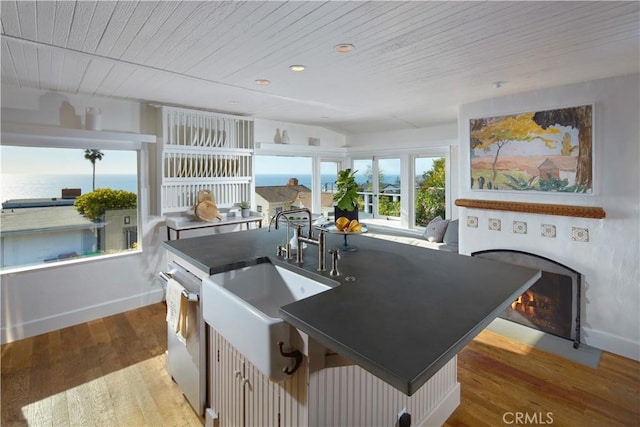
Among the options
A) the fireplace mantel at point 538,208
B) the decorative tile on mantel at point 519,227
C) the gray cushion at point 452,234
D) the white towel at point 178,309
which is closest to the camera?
the white towel at point 178,309

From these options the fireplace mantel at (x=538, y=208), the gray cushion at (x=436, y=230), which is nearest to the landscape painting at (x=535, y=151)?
the fireplace mantel at (x=538, y=208)

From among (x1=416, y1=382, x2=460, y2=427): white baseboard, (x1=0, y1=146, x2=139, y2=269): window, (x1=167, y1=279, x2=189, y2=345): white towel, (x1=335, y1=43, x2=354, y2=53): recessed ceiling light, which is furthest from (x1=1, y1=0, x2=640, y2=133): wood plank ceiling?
(x1=416, y1=382, x2=460, y2=427): white baseboard

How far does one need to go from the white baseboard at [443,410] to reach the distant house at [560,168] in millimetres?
2088

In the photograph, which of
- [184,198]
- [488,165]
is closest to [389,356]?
[488,165]

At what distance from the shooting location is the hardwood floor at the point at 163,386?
212 centimetres

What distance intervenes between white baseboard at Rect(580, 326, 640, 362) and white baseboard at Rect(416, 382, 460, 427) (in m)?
1.65

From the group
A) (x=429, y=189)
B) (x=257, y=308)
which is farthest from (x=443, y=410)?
(x=429, y=189)

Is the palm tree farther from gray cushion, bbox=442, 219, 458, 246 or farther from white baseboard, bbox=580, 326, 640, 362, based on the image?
white baseboard, bbox=580, 326, 640, 362

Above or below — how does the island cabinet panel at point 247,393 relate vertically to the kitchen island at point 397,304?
below

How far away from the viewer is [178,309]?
203 cm

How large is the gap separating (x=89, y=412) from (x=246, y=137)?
3.33 m

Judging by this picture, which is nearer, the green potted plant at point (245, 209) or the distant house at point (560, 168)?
the distant house at point (560, 168)

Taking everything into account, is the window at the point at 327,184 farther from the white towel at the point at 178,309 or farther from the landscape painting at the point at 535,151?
the white towel at the point at 178,309

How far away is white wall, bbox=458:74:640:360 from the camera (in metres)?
2.72
